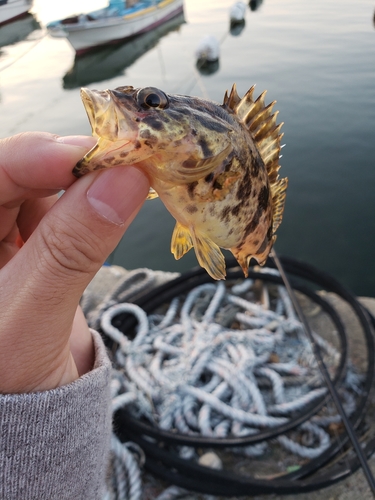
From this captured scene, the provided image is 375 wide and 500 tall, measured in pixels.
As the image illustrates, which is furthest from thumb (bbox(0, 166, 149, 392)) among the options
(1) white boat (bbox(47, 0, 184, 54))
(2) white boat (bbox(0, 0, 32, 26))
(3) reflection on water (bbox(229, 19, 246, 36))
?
(2) white boat (bbox(0, 0, 32, 26))

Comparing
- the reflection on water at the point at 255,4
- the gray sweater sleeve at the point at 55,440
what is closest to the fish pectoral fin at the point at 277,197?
the gray sweater sleeve at the point at 55,440

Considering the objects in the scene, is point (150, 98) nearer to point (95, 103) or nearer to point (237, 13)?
A: point (95, 103)

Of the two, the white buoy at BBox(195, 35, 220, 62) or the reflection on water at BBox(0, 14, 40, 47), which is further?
the reflection on water at BBox(0, 14, 40, 47)

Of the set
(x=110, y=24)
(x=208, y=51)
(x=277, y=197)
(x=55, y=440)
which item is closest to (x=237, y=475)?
(x=55, y=440)

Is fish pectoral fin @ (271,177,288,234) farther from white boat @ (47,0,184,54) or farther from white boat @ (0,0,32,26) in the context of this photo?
white boat @ (0,0,32,26)

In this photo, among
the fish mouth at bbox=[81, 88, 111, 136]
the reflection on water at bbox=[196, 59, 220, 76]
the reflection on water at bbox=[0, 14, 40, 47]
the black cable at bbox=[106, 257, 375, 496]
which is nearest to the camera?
the fish mouth at bbox=[81, 88, 111, 136]

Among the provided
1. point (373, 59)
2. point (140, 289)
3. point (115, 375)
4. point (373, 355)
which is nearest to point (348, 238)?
point (373, 355)

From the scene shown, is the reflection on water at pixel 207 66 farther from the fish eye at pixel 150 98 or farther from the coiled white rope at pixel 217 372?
the fish eye at pixel 150 98

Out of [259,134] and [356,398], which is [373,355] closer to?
[356,398]
